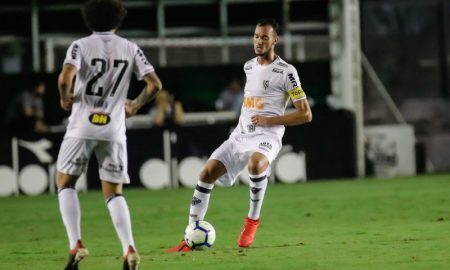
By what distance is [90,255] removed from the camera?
10.6m

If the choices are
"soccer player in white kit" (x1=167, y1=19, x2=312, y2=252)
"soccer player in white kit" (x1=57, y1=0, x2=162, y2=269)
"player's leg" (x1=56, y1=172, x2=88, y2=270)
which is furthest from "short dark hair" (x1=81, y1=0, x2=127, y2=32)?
"soccer player in white kit" (x1=167, y1=19, x2=312, y2=252)

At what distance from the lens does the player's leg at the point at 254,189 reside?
10.9m

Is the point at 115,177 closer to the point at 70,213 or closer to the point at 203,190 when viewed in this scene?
the point at 70,213

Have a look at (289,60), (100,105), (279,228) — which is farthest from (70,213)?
(289,60)

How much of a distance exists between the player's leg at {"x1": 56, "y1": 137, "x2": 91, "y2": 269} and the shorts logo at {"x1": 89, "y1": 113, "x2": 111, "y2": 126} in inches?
6.9

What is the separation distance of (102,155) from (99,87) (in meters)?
0.52

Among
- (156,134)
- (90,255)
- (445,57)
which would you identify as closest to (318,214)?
(90,255)

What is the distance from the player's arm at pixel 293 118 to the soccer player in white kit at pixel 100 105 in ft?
7.63

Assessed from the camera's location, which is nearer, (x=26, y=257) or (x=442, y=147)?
(x=26, y=257)

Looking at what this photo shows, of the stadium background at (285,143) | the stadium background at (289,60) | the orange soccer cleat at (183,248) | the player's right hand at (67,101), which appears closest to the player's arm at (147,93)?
the player's right hand at (67,101)

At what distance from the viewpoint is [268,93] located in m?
11.2

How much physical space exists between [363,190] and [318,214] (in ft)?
14.4

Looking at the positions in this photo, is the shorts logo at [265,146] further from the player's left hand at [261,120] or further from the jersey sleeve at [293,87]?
the jersey sleeve at [293,87]

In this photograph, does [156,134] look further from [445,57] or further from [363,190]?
[445,57]
